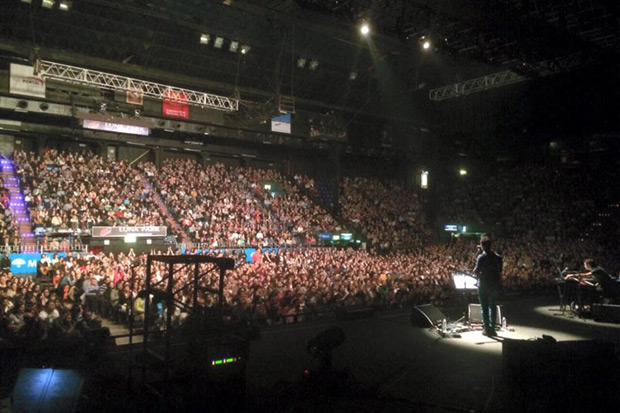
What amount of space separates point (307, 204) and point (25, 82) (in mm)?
15014

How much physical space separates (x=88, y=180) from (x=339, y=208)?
1420 centimetres

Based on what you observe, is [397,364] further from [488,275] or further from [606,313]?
[606,313]

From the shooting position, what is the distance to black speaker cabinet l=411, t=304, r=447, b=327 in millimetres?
8172

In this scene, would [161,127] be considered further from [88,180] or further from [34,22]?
[34,22]

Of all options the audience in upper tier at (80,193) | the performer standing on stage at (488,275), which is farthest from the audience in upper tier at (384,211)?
the performer standing on stage at (488,275)

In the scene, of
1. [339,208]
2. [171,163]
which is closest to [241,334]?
[171,163]

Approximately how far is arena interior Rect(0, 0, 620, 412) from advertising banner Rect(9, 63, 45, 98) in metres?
0.08

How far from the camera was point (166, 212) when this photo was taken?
20.8 metres

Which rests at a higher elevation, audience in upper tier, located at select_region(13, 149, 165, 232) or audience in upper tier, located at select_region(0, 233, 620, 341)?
audience in upper tier, located at select_region(13, 149, 165, 232)

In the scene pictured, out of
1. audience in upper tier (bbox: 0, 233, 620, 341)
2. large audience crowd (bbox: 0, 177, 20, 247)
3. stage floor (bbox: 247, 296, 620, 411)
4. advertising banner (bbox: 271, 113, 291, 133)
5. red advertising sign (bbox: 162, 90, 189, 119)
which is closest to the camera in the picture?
stage floor (bbox: 247, 296, 620, 411)

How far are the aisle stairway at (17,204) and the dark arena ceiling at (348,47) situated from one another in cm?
476

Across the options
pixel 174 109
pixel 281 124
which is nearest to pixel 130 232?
pixel 174 109

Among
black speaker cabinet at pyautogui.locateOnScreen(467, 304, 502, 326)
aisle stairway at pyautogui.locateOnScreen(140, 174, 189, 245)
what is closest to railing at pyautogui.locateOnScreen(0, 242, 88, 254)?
aisle stairway at pyautogui.locateOnScreen(140, 174, 189, 245)

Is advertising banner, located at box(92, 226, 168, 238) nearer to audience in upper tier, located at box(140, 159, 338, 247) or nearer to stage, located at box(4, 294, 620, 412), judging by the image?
audience in upper tier, located at box(140, 159, 338, 247)
